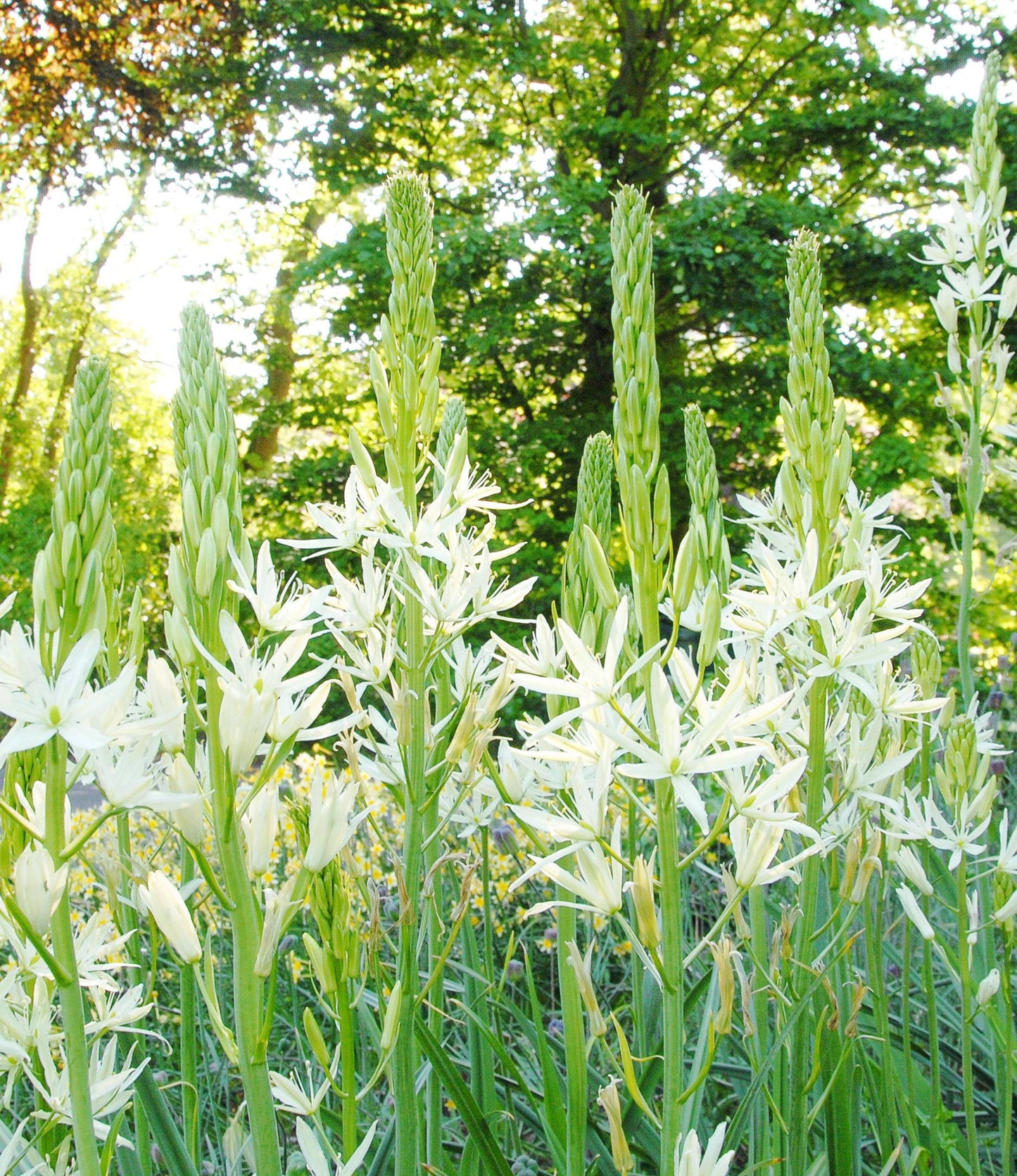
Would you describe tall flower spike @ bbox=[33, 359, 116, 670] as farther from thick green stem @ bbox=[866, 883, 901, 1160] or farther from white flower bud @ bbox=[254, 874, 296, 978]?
thick green stem @ bbox=[866, 883, 901, 1160]

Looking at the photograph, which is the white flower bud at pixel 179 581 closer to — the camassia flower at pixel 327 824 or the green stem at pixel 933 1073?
the camassia flower at pixel 327 824

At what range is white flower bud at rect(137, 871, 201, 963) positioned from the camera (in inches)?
53.7

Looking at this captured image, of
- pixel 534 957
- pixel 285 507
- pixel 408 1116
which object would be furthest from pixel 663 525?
pixel 285 507

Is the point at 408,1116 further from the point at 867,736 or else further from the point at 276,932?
the point at 867,736

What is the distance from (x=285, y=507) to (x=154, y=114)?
7233 mm

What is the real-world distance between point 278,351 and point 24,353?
34.6 feet

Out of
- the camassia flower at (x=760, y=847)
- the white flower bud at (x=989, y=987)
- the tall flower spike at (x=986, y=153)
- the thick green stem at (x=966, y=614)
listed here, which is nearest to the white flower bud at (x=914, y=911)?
the white flower bud at (x=989, y=987)

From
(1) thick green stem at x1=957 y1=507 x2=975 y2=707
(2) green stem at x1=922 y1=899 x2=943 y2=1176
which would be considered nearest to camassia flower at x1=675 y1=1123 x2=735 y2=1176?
(2) green stem at x1=922 y1=899 x2=943 y2=1176

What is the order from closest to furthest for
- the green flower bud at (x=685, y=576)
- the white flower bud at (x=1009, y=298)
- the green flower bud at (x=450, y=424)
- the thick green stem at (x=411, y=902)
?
the green flower bud at (x=685, y=576) < the thick green stem at (x=411, y=902) < the green flower bud at (x=450, y=424) < the white flower bud at (x=1009, y=298)

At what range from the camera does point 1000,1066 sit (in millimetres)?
2635

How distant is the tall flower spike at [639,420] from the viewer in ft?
5.03

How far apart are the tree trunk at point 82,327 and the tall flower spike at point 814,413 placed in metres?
19.1

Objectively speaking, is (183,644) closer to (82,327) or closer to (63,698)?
(63,698)

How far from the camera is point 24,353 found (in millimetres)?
20297
